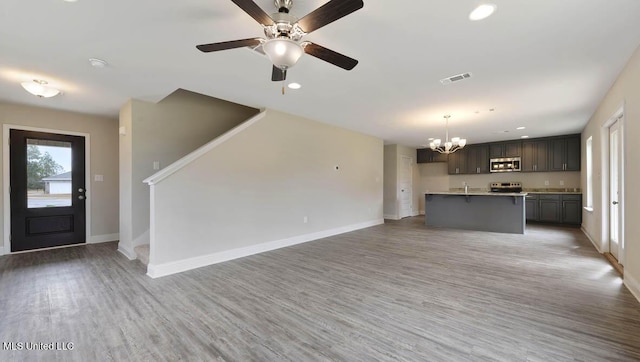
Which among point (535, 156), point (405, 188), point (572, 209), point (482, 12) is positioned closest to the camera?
point (482, 12)

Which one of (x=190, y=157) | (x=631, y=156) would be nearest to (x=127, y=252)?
(x=190, y=157)

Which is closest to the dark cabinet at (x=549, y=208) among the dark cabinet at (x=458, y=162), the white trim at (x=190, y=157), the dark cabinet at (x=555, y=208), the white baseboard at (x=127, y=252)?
the dark cabinet at (x=555, y=208)

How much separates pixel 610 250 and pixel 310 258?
4.85m

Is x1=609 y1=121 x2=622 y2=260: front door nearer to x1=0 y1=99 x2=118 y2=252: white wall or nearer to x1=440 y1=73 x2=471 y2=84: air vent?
x1=440 y1=73 x2=471 y2=84: air vent

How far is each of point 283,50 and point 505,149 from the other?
29.3ft

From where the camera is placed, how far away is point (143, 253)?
4.03 m

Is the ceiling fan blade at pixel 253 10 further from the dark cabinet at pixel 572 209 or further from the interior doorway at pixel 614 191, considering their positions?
the dark cabinet at pixel 572 209

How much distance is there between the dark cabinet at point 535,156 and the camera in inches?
310

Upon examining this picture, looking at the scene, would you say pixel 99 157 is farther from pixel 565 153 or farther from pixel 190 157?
pixel 565 153

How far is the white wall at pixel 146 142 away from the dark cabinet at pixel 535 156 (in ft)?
29.1

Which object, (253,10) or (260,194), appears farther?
(260,194)

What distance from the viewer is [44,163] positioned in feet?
16.3

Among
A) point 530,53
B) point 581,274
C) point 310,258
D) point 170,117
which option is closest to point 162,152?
point 170,117

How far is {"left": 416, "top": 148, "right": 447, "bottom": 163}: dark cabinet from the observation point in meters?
9.70
